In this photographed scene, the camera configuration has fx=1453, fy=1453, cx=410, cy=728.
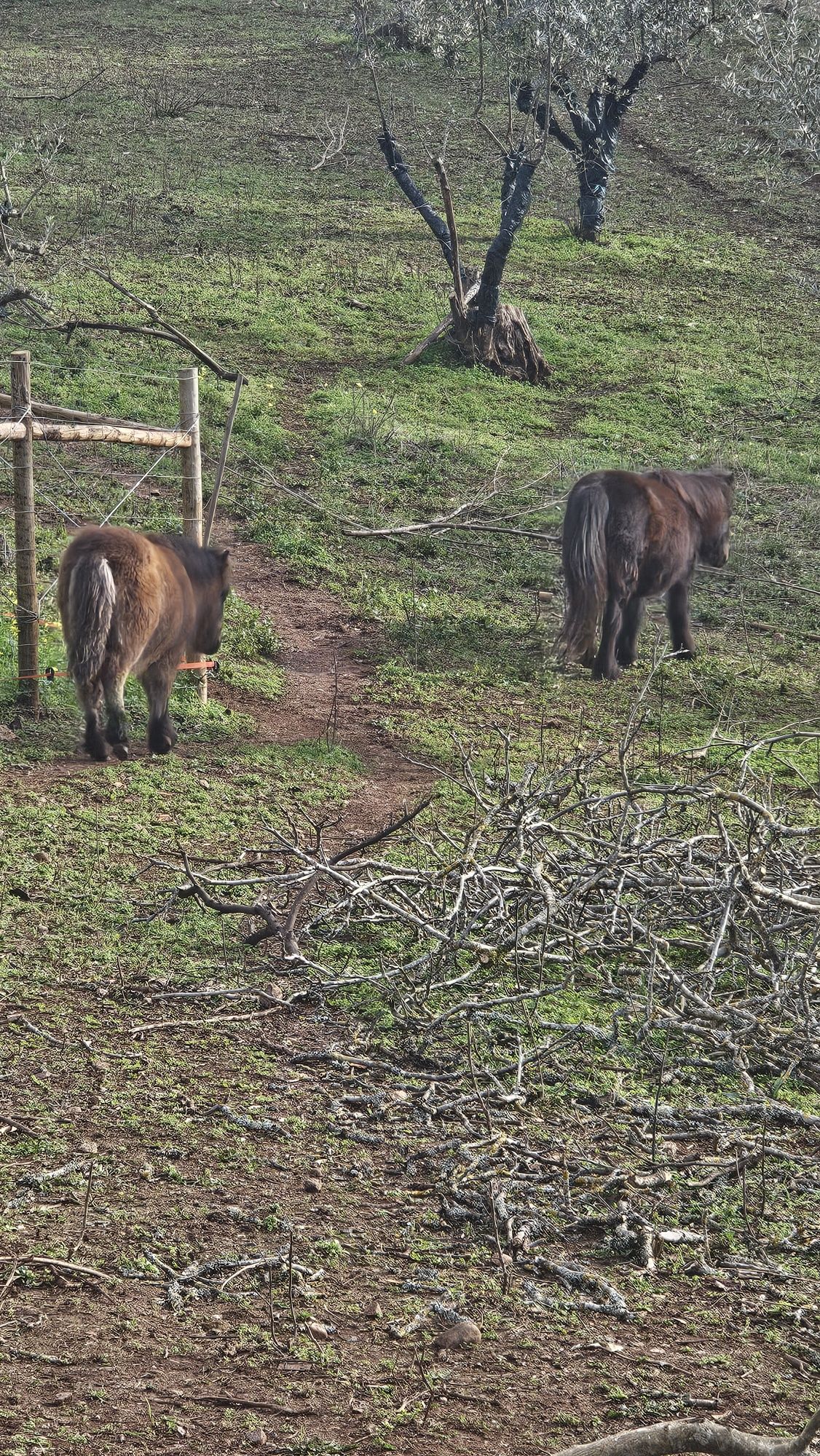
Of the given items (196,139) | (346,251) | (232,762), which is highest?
(196,139)

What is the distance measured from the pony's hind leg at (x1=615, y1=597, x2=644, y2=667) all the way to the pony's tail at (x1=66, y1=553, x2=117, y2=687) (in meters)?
3.75

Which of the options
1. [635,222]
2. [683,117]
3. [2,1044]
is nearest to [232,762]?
[2,1044]

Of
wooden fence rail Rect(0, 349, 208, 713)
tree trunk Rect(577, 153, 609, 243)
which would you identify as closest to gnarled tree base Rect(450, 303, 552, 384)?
tree trunk Rect(577, 153, 609, 243)

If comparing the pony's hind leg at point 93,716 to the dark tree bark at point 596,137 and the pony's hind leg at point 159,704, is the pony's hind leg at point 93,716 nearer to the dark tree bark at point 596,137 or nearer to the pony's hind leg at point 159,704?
the pony's hind leg at point 159,704

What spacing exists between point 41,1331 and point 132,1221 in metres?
0.48

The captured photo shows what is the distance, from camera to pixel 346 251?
57.7 ft

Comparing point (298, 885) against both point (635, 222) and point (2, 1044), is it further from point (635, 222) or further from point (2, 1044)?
point (635, 222)

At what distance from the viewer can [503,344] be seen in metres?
15.2

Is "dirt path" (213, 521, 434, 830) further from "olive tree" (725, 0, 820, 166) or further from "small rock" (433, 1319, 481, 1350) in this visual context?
"olive tree" (725, 0, 820, 166)

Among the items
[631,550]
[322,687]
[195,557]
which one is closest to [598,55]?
[631,550]

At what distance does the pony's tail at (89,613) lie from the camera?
6418 mm

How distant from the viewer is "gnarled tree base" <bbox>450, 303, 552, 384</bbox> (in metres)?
15.1

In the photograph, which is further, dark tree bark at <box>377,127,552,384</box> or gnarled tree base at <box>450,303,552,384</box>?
gnarled tree base at <box>450,303,552,384</box>

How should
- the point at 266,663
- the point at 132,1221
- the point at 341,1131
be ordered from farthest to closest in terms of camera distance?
the point at 266,663 < the point at 341,1131 < the point at 132,1221
